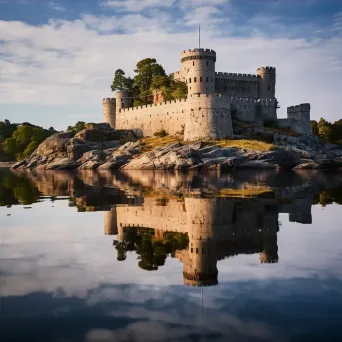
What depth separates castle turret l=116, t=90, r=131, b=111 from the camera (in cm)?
9080

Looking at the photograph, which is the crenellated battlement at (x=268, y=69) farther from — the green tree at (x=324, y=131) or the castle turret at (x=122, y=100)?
the castle turret at (x=122, y=100)

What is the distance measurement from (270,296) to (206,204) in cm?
1279

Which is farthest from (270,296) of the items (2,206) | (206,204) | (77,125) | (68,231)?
(77,125)

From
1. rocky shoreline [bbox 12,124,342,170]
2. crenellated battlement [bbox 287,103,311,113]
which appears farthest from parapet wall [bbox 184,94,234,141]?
crenellated battlement [bbox 287,103,311,113]

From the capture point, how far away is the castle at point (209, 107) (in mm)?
71688

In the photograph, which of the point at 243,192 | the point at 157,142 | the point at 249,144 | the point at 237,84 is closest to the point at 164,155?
the point at 249,144

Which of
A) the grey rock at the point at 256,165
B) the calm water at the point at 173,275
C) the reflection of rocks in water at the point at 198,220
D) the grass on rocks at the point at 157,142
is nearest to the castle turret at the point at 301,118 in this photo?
the grass on rocks at the point at 157,142

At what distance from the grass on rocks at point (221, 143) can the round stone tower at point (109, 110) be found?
55.8 feet

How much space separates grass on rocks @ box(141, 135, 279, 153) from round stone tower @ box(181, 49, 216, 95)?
9.13 m

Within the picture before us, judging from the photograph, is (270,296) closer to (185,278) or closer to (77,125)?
(185,278)

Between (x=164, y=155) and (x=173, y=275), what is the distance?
5063cm

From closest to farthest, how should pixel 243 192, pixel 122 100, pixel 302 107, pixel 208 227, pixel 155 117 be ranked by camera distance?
pixel 208 227, pixel 243 192, pixel 302 107, pixel 155 117, pixel 122 100

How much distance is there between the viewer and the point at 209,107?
7162 centimetres

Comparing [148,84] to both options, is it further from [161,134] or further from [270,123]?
[270,123]
